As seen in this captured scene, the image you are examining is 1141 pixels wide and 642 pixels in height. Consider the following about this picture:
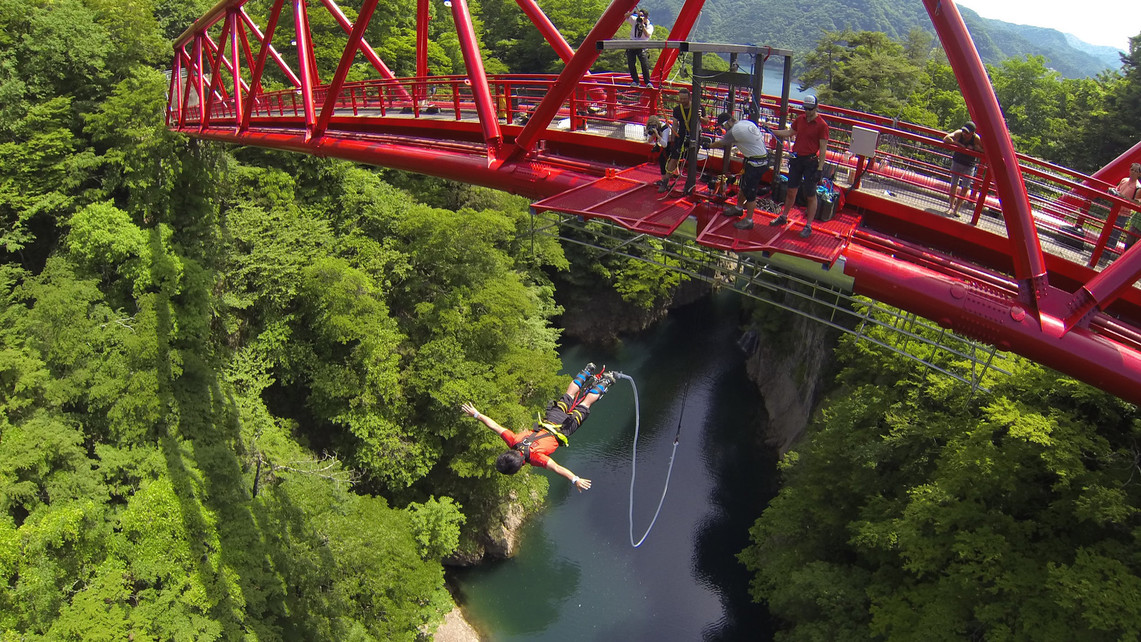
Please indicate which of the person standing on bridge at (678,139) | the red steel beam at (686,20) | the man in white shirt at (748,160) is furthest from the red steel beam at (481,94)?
the man in white shirt at (748,160)

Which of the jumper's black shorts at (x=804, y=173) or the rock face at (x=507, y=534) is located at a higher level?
the jumper's black shorts at (x=804, y=173)

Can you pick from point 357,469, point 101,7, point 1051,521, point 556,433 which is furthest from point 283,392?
point 1051,521

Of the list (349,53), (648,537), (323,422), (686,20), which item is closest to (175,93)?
(323,422)

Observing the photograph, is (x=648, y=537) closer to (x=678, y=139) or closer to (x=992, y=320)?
(x=678, y=139)

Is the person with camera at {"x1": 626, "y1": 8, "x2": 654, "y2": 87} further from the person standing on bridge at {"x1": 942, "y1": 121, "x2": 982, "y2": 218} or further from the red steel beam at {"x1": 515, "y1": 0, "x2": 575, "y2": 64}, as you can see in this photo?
the person standing on bridge at {"x1": 942, "y1": 121, "x2": 982, "y2": 218}

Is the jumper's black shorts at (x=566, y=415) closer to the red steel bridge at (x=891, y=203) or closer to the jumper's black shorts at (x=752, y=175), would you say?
the red steel bridge at (x=891, y=203)

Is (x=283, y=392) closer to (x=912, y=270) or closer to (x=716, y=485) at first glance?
(x=716, y=485)

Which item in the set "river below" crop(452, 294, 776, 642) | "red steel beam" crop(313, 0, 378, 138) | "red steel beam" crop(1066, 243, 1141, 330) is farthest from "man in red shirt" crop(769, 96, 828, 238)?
"river below" crop(452, 294, 776, 642)
